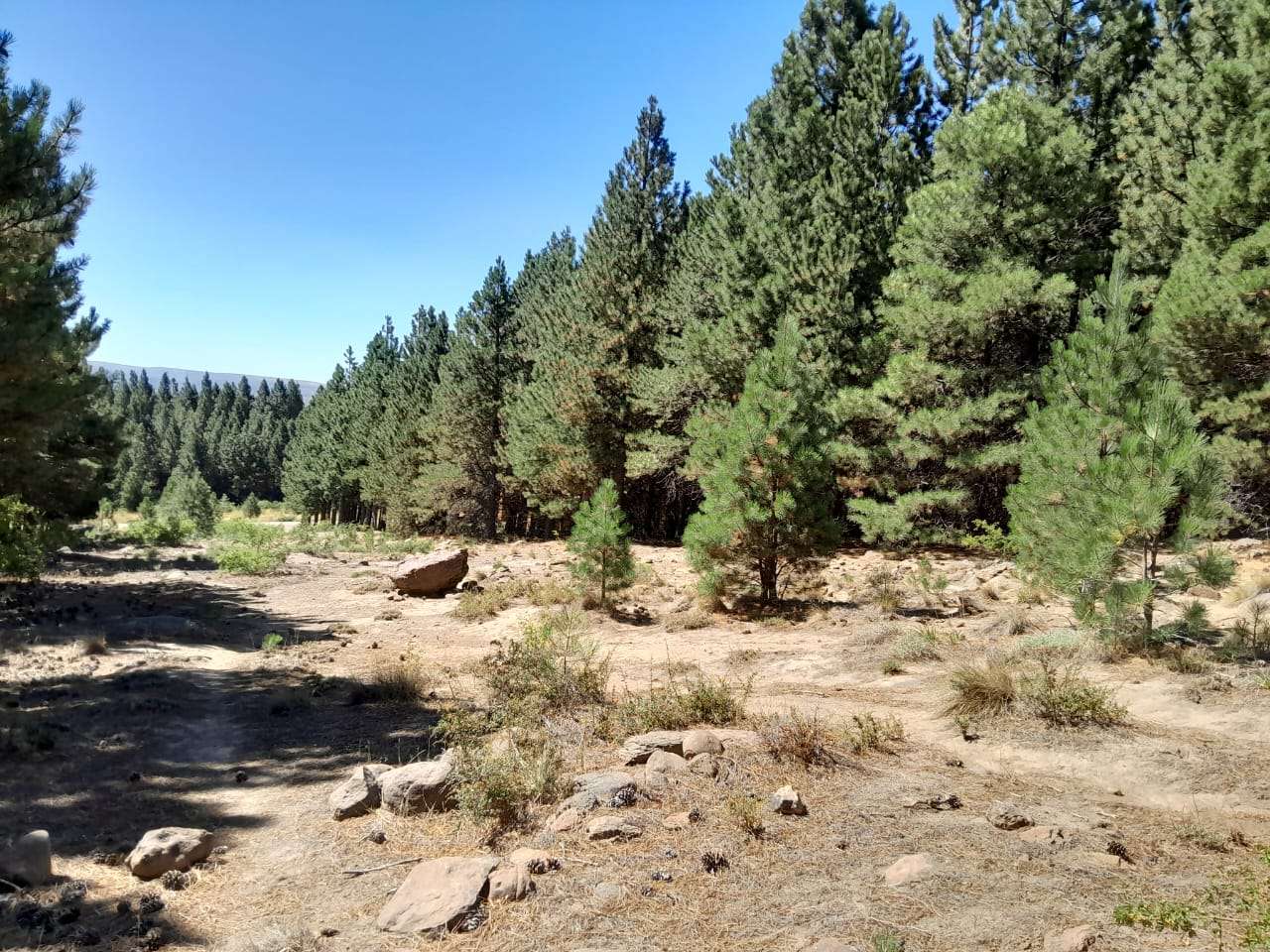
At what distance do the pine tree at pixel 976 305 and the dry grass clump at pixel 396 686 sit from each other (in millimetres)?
11784

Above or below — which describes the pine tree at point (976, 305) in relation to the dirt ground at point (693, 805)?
above

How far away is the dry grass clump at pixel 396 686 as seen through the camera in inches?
342

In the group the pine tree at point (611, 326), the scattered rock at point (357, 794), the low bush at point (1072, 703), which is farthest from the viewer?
the pine tree at point (611, 326)

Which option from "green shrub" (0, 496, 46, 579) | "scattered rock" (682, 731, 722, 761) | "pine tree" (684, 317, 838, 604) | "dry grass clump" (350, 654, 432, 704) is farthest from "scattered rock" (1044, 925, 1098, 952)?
"green shrub" (0, 496, 46, 579)

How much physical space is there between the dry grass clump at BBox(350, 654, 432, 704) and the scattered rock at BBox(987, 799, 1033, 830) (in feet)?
21.0

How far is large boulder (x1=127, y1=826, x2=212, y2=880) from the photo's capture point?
4.41m

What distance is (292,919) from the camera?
3.93 m

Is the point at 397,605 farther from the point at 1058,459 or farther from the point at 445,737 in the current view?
the point at 1058,459

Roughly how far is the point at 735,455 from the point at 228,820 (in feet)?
30.7

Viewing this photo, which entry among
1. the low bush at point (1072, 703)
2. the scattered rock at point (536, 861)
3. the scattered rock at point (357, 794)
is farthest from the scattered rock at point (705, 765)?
the low bush at point (1072, 703)

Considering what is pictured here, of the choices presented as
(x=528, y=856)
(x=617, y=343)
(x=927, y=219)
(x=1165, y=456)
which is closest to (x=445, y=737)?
(x=528, y=856)

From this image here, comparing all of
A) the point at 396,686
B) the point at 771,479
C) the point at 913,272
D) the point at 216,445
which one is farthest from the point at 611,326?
the point at 216,445

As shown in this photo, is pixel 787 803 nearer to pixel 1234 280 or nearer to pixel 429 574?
pixel 1234 280

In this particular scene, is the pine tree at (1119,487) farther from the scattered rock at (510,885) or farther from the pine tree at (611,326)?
the pine tree at (611,326)
